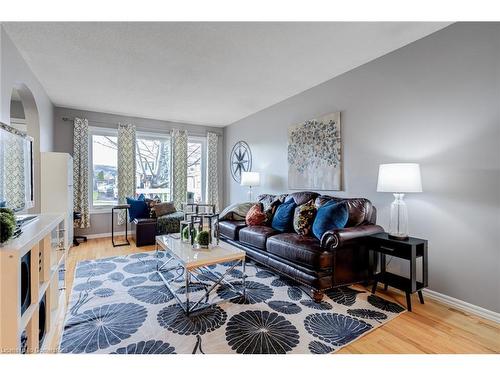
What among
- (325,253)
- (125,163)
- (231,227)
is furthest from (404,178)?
(125,163)

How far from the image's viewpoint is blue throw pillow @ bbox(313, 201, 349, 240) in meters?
2.55

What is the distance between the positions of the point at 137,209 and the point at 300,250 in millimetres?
3337

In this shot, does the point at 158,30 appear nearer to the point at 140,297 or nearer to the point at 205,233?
the point at 205,233

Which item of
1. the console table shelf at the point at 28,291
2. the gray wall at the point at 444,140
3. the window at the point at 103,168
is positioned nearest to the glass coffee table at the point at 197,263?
the console table shelf at the point at 28,291

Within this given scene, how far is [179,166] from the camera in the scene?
5.59 m

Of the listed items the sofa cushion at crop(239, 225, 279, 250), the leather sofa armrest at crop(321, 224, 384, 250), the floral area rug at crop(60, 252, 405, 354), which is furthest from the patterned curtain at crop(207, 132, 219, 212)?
the leather sofa armrest at crop(321, 224, 384, 250)

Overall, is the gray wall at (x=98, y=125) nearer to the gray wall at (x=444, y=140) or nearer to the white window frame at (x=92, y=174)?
the white window frame at (x=92, y=174)

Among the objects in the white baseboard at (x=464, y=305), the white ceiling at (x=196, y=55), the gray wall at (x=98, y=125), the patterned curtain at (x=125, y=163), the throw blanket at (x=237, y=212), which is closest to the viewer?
the white baseboard at (x=464, y=305)

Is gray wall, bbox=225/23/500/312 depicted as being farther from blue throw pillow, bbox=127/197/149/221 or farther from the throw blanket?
blue throw pillow, bbox=127/197/149/221

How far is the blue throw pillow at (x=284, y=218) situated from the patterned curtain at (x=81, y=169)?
3.63 m

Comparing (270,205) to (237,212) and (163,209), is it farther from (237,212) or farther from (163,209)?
(163,209)

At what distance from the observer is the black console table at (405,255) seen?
2.13m

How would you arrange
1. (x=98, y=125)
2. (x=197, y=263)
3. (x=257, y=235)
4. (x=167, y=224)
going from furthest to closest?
(x=98, y=125) → (x=167, y=224) → (x=257, y=235) → (x=197, y=263)

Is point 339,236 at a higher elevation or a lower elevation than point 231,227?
higher
